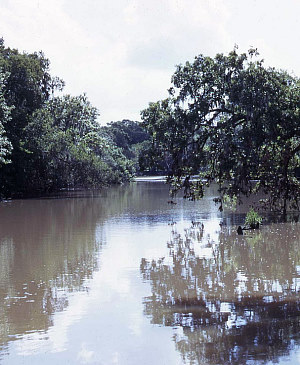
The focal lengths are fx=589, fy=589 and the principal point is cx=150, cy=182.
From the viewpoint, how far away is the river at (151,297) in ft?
26.3

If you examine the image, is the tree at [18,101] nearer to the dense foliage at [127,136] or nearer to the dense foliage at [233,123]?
the dense foliage at [233,123]

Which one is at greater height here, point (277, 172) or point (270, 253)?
point (277, 172)

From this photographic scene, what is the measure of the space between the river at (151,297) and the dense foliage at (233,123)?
241 centimetres

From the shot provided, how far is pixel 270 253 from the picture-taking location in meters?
16.6

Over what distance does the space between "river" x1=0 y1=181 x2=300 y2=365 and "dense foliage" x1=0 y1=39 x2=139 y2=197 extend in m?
23.7

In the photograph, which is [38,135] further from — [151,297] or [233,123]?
[151,297]

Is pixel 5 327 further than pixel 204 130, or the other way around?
pixel 204 130

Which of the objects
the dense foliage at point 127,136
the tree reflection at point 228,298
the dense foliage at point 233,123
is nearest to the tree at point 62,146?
the dense foliage at point 233,123

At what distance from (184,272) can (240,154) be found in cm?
720

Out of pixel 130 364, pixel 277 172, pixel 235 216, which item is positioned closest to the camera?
pixel 130 364

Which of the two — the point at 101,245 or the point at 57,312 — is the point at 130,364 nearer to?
the point at 57,312

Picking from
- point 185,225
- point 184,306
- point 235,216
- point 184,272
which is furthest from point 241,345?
point 235,216

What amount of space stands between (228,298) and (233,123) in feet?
36.6

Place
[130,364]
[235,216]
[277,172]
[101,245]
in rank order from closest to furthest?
[130,364] → [101,245] → [277,172] → [235,216]
